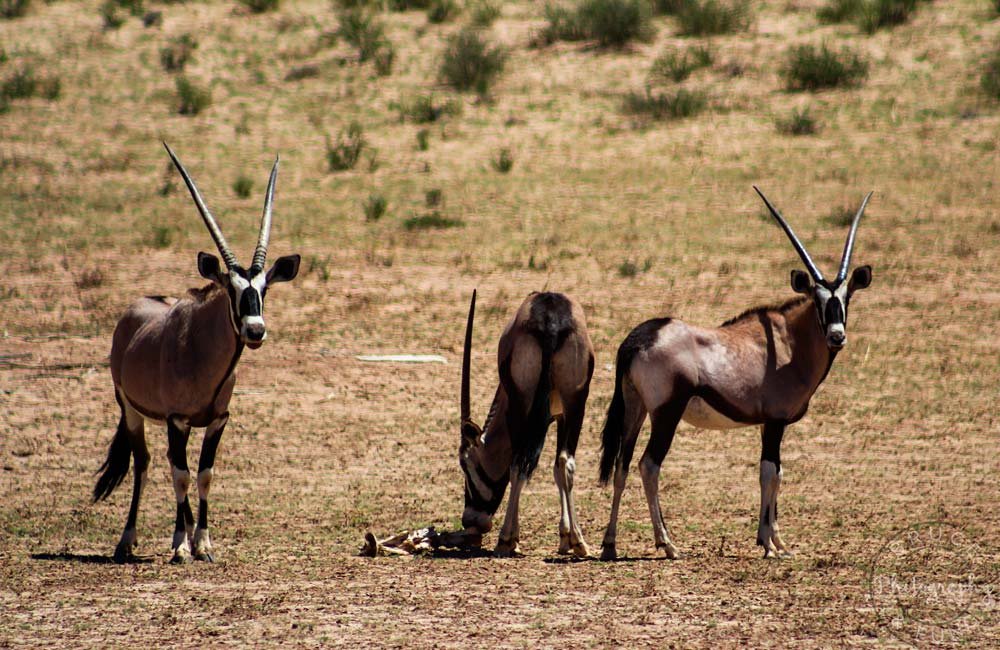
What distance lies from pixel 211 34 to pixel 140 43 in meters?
1.38

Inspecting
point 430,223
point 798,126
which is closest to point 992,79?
point 798,126

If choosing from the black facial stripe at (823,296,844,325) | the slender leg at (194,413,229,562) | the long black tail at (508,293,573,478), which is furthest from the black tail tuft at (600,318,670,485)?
the slender leg at (194,413,229,562)

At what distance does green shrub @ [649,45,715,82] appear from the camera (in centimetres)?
2459

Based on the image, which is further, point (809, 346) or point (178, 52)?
point (178, 52)

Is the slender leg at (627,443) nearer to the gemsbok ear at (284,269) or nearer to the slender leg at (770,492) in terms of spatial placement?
the slender leg at (770,492)

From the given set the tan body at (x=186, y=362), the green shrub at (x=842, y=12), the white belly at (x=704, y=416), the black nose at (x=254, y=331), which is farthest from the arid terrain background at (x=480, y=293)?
the black nose at (x=254, y=331)

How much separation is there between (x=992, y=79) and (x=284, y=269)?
1700 cm

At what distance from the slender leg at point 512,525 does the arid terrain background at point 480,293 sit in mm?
146

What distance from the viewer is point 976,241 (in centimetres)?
1828

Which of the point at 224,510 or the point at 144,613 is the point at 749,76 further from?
the point at 144,613

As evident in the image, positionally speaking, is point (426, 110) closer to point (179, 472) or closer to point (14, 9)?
→ point (14, 9)

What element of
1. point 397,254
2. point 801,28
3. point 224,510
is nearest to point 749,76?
point 801,28

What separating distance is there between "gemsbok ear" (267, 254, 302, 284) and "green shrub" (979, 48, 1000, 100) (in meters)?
16.7

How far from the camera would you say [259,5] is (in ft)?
92.6
